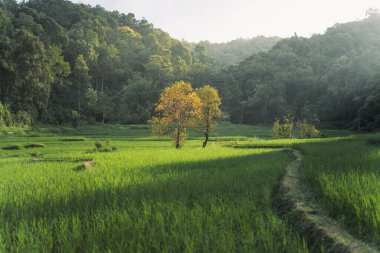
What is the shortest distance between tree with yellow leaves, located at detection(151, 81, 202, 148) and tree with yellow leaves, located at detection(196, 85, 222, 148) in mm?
1098

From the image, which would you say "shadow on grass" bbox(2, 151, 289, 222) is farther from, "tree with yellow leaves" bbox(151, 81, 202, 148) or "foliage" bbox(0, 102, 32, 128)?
"foliage" bbox(0, 102, 32, 128)

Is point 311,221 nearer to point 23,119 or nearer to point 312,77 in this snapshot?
point 23,119

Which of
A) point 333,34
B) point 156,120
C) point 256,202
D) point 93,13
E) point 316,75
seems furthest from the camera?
point 93,13

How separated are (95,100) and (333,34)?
60.1 m

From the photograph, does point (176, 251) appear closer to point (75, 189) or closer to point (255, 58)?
point (75, 189)

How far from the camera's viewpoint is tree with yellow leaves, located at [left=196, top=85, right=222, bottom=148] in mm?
24203

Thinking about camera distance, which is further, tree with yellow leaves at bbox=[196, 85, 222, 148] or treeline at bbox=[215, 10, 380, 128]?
treeline at bbox=[215, 10, 380, 128]

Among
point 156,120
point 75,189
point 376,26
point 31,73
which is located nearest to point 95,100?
point 31,73

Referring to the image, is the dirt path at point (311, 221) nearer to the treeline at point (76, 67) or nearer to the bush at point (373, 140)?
the bush at point (373, 140)

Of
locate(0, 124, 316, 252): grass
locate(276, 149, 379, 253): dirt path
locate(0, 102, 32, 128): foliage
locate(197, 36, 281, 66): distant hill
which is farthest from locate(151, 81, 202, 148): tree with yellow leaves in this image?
locate(197, 36, 281, 66): distant hill

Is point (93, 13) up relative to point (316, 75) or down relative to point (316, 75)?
up

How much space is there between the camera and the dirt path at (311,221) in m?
3.03

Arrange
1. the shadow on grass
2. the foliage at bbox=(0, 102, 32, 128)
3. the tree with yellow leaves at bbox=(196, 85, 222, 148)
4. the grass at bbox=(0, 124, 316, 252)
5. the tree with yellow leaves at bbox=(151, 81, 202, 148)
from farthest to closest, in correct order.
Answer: the foliage at bbox=(0, 102, 32, 128) < the tree with yellow leaves at bbox=(196, 85, 222, 148) < the tree with yellow leaves at bbox=(151, 81, 202, 148) < the shadow on grass < the grass at bbox=(0, 124, 316, 252)

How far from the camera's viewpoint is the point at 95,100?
59.8 meters
